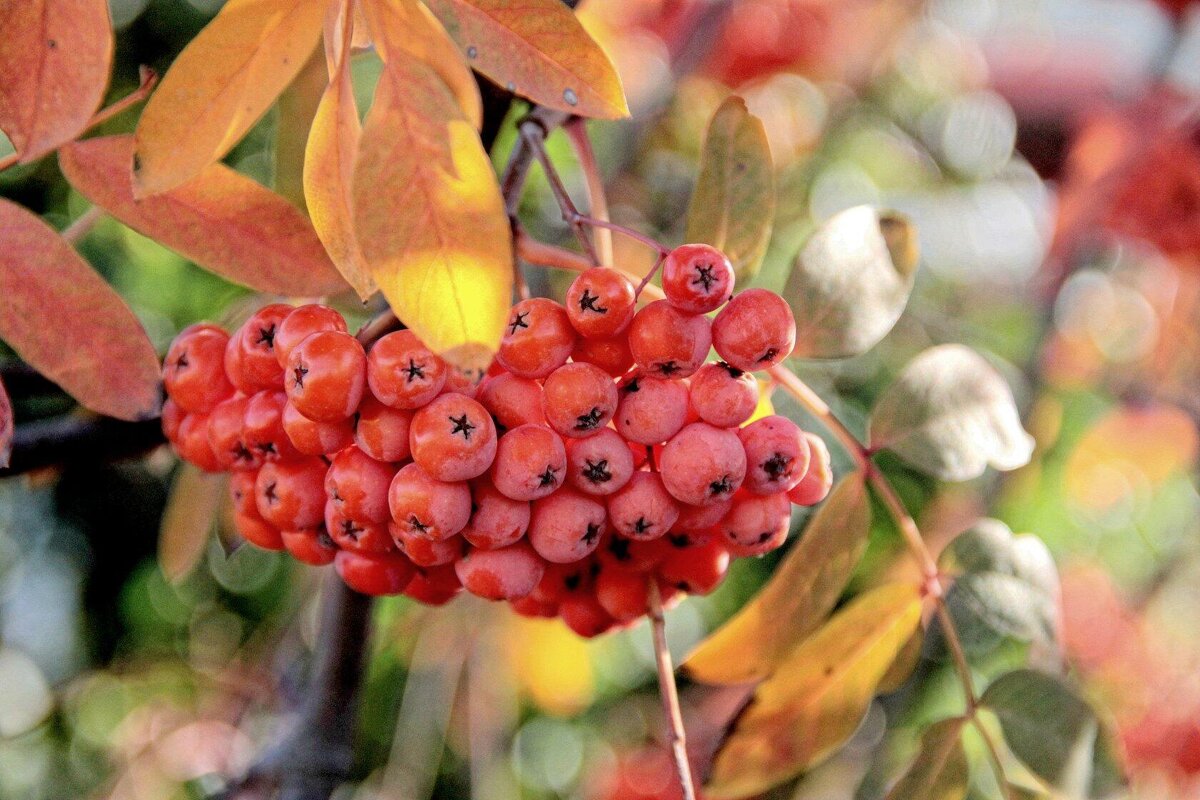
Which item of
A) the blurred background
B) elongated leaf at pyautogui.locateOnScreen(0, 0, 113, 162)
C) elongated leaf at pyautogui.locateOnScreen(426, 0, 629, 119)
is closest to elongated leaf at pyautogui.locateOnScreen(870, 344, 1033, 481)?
elongated leaf at pyautogui.locateOnScreen(426, 0, 629, 119)

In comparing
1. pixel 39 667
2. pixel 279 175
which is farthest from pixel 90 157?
pixel 39 667

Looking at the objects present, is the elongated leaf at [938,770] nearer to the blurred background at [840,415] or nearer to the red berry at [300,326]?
the red berry at [300,326]

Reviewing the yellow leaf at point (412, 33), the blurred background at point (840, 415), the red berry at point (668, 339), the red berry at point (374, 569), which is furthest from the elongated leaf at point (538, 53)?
the blurred background at point (840, 415)

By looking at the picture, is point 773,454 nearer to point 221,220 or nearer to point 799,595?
point 799,595

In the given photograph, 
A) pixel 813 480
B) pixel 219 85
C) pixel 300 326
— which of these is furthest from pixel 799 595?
pixel 219 85

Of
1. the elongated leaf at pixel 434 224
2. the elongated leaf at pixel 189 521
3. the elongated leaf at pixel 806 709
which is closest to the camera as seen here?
the elongated leaf at pixel 434 224

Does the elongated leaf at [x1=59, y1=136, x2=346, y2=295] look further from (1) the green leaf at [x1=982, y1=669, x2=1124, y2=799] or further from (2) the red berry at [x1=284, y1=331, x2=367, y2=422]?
(1) the green leaf at [x1=982, y1=669, x2=1124, y2=799]
